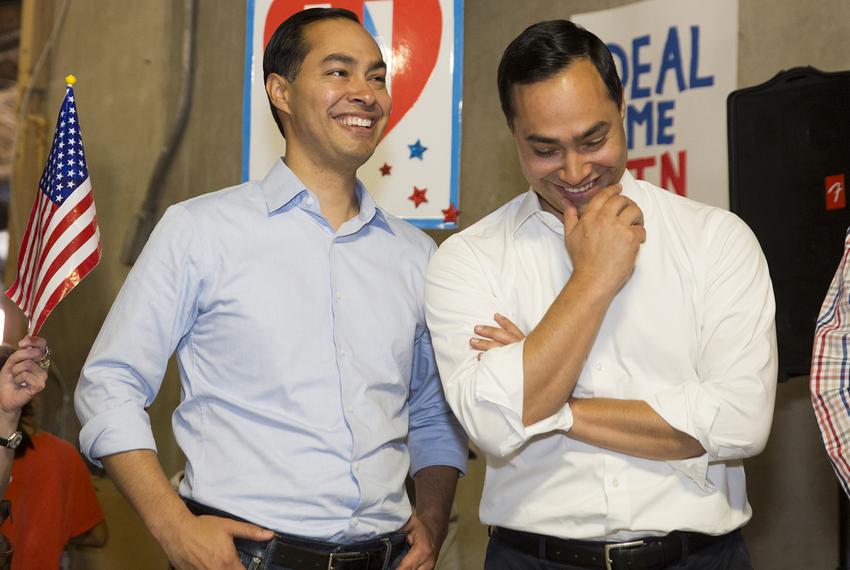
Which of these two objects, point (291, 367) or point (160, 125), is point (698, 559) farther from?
point (160, 125)

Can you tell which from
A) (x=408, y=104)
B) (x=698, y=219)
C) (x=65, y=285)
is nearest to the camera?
(x=698, y=219)

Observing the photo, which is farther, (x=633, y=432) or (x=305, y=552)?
(x=305, y=552)

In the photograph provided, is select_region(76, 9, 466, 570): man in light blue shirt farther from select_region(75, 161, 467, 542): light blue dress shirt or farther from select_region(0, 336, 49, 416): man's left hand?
select_region(0, 336, 49, 416): man's left hand

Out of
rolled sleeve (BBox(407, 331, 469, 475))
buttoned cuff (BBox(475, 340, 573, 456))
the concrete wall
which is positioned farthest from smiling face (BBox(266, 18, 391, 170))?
the concrete wall

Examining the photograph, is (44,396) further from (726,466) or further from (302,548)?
(726,466)

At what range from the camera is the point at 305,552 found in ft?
6.44

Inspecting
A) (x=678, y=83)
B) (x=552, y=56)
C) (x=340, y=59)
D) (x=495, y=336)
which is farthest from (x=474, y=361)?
(x=678, y=83)

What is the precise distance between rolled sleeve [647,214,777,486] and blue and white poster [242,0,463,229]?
113 centimetres

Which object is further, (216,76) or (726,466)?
(216,76)

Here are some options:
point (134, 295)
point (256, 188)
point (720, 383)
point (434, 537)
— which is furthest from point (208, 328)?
point (720, 383)

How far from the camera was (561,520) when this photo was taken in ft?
6.09

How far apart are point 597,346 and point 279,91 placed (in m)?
1.01

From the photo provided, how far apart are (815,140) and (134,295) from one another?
221cm

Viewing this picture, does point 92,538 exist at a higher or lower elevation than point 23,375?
lower
